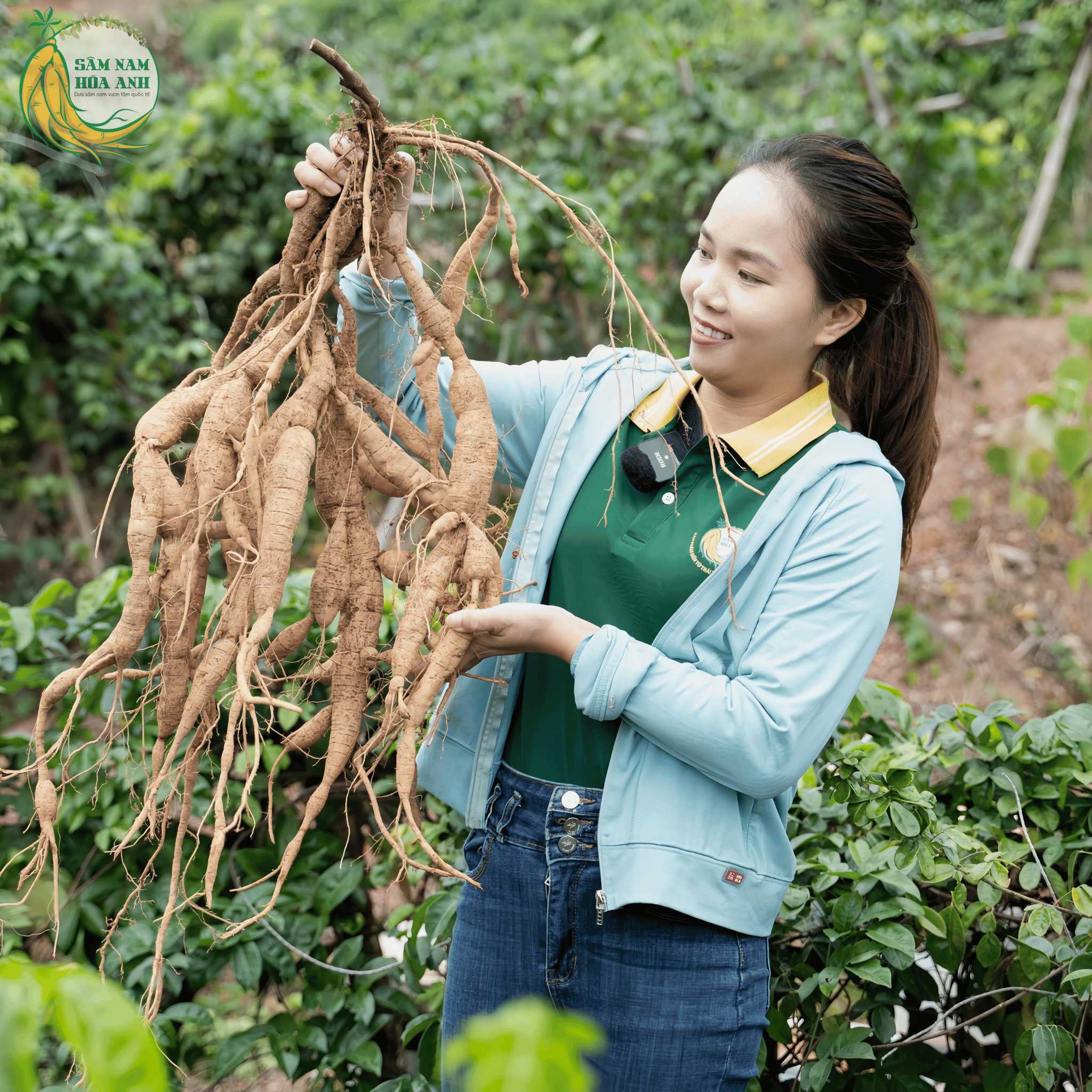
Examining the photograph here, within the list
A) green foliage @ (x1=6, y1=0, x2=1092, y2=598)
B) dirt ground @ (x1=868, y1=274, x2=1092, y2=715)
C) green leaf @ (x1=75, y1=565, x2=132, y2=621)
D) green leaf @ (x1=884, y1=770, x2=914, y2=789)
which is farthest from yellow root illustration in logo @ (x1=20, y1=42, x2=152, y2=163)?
dirt ground @ (x1=868, y1=274, x2=1092, y2=715)

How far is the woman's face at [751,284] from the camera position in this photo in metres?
1.18

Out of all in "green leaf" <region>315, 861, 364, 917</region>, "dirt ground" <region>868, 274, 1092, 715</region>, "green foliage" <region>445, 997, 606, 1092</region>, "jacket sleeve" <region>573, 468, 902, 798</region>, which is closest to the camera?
"green foliage" <region>445, 997, 606, 1092</region>

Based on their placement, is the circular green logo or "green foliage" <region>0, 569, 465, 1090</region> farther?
the circular green logo

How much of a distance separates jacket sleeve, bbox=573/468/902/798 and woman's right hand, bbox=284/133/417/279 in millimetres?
574

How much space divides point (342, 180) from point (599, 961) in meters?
0.97

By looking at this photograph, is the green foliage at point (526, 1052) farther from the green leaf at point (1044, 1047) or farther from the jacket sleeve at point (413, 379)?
the green leaf at point (1044, 1047)

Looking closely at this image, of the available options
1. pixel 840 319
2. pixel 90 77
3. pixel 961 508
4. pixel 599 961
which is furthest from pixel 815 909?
pixel 961 508

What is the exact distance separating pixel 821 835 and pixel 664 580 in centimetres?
70

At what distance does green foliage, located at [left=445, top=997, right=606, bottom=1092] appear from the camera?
40 cm

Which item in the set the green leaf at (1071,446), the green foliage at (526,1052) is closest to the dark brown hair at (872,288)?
the green foliage at (526,1052)

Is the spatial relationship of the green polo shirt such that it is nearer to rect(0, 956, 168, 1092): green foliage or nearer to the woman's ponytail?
the woman's ponytail

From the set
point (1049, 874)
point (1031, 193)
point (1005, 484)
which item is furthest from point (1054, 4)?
point (1049, 874)

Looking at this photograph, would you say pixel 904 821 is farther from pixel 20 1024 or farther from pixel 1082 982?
pixel 20 1024

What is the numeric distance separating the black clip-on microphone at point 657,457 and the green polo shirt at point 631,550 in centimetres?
1
